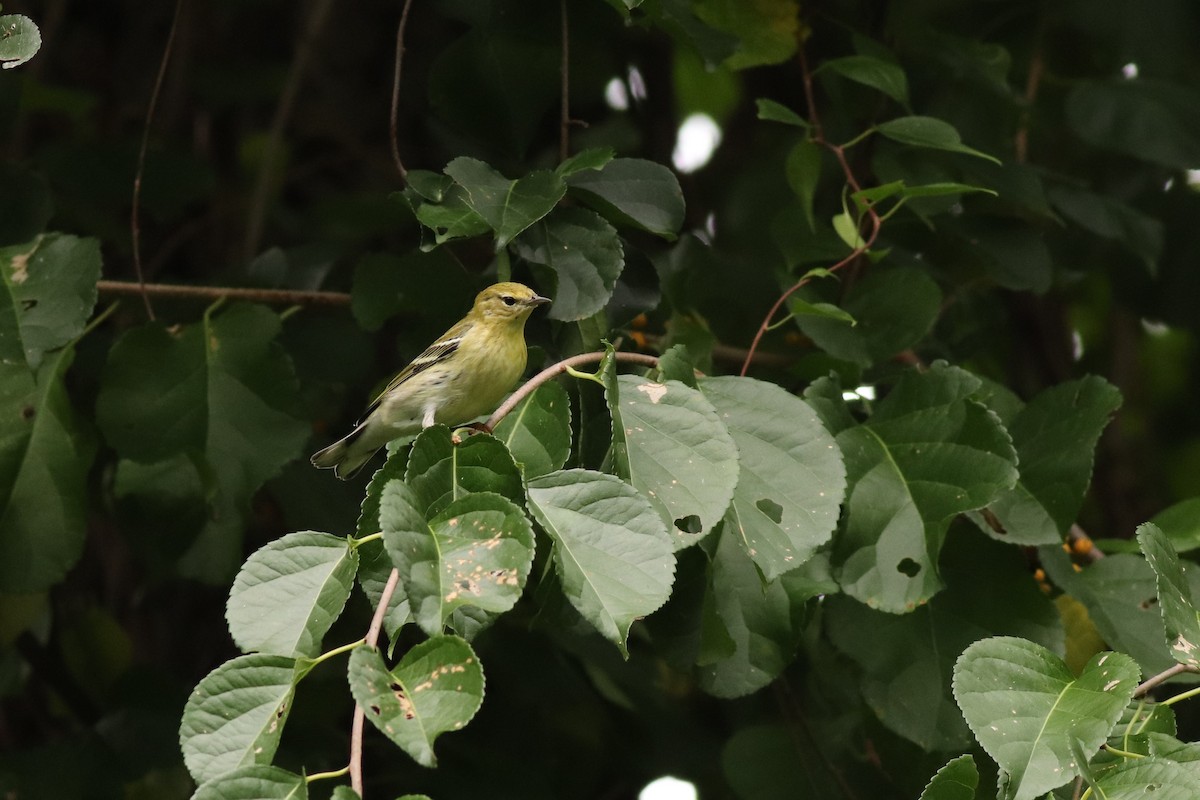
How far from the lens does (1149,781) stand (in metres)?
1.50

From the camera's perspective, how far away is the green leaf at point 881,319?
259 cm

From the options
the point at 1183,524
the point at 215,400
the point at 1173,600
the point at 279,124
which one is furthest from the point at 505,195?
the point at 279,124

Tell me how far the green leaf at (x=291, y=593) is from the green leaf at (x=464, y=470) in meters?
0.14

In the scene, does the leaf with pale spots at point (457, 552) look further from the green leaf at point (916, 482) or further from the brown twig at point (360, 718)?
the green leaf at point (916, 482)

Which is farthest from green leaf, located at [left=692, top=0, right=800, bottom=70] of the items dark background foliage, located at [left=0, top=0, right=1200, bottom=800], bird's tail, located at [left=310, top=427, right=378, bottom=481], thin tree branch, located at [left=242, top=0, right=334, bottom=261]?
thin tree branch, located at [left=242, top=0, right=334, bottom=261]

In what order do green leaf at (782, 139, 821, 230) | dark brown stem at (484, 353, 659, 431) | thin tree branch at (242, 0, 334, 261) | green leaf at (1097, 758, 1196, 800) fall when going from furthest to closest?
thin tree branch at (242, 0, 334, 261)
green leaf at (782, 139, 821, 230)
dark brown stem at (484, 353, 659, 431)
green leaf at (1097, 758, 1196, 800)

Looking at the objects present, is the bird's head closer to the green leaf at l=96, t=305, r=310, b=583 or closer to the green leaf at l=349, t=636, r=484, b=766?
the green leaf at l=96, t=305, r=310, b=583

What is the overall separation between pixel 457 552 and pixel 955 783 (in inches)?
28.4

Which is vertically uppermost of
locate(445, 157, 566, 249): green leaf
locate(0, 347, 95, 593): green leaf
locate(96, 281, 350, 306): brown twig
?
locate(445, 157, 566, 249): green leaf

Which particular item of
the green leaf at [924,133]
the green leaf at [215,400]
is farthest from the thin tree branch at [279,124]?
the green leaf at [924,133]

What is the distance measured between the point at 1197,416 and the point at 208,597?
4280mm

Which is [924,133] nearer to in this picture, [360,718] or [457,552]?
[457,552]

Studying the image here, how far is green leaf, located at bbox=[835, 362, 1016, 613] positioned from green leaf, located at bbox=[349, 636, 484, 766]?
988mm

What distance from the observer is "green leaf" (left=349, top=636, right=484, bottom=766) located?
1.35 m
